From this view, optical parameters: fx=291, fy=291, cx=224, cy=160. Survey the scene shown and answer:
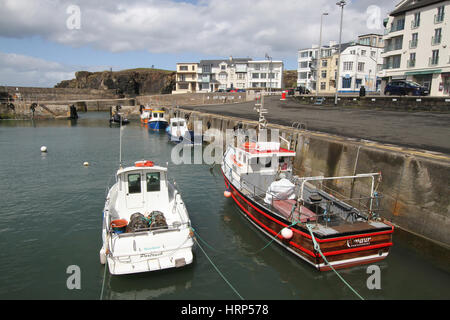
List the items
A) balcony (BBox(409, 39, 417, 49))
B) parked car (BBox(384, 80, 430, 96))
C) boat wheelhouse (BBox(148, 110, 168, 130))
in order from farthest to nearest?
boat wheelhouse (BBox(148, 110, 168, 130))
balcony (BBox(409, 39, 417, 49))
parked car (BBox(384, 80, 430, 96))

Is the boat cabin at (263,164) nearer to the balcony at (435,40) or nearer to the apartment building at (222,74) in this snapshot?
the balcony at (435,40)

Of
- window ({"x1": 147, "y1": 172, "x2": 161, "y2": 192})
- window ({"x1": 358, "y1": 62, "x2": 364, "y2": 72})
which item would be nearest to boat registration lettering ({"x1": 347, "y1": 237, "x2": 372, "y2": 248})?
window ({"x1": 147, "y1": 172, "x2": 161, "y2": 192})

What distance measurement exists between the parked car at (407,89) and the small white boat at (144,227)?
1183 inches

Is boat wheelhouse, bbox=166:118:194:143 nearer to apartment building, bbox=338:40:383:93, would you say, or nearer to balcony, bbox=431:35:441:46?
balcony, bbox=431:35:441:46

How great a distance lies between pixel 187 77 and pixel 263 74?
81.1ft

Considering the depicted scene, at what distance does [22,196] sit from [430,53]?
40.5m

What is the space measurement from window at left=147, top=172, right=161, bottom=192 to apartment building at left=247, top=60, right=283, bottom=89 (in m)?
75.3

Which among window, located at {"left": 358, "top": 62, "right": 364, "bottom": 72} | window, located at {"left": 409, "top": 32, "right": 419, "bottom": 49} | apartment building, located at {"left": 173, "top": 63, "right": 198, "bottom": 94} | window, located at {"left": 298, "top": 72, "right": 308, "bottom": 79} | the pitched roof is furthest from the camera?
apartment building, located at {"left": 173, "top": 63, "right": 198, "bottom": 94}

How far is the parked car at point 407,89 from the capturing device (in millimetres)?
30703

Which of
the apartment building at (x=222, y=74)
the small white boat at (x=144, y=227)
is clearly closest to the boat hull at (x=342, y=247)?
the small white boat at (x=144, y=227)

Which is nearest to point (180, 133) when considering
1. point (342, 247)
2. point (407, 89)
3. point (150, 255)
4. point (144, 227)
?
point (407, 89)

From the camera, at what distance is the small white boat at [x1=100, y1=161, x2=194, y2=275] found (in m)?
8.39

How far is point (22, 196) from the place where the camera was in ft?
51.7
